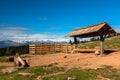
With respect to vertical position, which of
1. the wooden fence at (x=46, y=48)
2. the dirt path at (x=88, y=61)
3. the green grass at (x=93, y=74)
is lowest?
the green grass at (x=93, y=74)

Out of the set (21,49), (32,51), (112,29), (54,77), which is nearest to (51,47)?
(32,51)

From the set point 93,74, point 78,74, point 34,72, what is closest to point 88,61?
point 93,74

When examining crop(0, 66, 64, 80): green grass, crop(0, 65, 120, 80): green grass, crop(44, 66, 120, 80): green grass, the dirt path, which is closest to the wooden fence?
the dirt path

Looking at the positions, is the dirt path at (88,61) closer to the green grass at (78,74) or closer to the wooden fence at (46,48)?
the green grass at (78,74)

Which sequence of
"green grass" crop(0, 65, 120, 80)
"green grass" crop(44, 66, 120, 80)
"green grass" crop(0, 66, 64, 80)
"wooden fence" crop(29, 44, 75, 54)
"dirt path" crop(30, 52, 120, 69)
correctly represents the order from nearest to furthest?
"green grass" crop(44, 66, 120, 80) → "green grass" crop(0, 65, 120, 80) → "green grass" crop(0, 66, 64, 80) → "dirt path" crop(30, 52, 120, 69) → "wooden fence" crop(29, 44, 75, 54)

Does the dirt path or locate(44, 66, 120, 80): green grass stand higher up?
the dirt path

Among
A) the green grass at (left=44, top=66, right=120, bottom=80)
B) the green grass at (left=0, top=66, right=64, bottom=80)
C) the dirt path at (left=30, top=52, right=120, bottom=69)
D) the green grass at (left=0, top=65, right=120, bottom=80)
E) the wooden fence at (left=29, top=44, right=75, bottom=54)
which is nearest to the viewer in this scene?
the green grass at (left=44, top=66, right=120, bottom=80)

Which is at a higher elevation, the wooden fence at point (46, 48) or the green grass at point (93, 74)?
the wooden fence at point (46, 48)

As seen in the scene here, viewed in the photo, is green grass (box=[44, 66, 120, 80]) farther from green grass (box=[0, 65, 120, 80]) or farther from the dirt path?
the dirt path

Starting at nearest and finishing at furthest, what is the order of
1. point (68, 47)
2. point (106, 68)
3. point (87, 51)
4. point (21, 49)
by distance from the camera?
point (106, 68) < point (87, 51) < point (68, 47) < point (21, 49)

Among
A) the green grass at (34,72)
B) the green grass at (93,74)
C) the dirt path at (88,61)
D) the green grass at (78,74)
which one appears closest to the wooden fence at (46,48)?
the dirt path at (88,61)

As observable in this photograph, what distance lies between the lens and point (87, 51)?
4156 centimetres

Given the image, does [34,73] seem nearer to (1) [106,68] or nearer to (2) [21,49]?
(1) [106,68]

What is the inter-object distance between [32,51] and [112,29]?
921 inches
